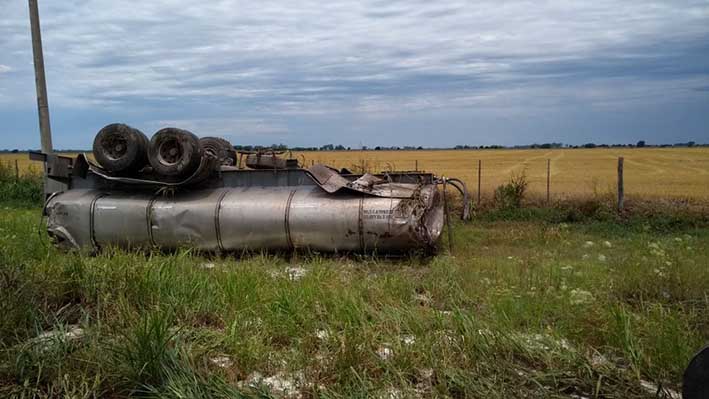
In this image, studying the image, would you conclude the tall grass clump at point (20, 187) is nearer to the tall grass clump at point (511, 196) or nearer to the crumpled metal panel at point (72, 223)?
the crumpled metal panel at point (72, 223)

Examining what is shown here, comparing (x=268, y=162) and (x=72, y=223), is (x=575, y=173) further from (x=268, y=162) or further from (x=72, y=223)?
(x=72, y=223)

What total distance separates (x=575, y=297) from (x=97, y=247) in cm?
781

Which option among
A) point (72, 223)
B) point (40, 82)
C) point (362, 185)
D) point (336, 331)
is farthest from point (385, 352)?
point (40, 82)

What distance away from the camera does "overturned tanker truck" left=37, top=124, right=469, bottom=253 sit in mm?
9227

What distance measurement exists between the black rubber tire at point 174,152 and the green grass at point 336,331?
10.5 feet

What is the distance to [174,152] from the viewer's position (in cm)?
998

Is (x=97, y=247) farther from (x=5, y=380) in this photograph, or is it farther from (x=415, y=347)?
(x=415, y=347)

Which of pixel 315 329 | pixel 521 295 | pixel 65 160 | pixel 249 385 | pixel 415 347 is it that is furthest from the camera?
pixel 65 160

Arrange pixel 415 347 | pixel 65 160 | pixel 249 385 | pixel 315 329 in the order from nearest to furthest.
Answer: pixel 249 385
pixel 415 347
pixel 315 329
pixel 65 160

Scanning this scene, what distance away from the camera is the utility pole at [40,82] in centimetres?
1388

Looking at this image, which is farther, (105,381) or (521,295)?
(521,295)

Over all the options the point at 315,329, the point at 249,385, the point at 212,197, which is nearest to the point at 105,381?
the point at 249,385

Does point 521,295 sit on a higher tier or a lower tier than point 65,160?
lower

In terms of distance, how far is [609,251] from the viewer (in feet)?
33.3
